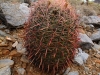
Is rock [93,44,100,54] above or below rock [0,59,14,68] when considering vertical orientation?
below

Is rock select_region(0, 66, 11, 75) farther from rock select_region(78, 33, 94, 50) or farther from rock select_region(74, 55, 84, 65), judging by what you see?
rock select_region(78, 33, 94, 50)

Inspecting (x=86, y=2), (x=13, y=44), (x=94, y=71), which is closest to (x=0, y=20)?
(x=13, y=44)

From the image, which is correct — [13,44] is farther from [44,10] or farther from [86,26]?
[86,26]

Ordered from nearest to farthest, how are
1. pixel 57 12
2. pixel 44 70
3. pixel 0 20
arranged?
pixel 57 12
pixel 44 70
pixel 0 20

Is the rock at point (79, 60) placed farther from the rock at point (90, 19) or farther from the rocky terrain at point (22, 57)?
the rock at point (90, 19)

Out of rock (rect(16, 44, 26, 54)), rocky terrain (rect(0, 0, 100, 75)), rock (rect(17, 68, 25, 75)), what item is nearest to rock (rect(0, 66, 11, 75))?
rocky terrain (rect(0, 0, 100, 75))

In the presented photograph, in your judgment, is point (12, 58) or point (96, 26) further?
point (96, 26)

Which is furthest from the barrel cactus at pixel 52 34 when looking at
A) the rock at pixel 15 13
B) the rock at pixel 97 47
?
the rock at pixel 97 47
